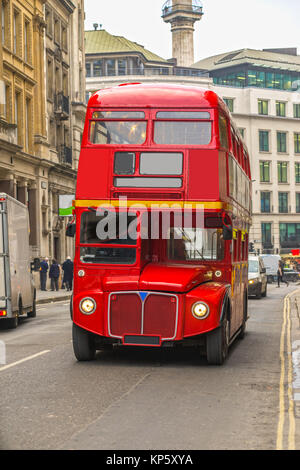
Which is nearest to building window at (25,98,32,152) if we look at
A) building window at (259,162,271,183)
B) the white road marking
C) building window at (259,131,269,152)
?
the white road marking

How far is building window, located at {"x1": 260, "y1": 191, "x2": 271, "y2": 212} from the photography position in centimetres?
10419

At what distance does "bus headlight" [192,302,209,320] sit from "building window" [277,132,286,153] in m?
96.5

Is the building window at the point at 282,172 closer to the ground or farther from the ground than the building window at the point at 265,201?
farther from the ground

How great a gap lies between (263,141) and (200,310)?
9537cm

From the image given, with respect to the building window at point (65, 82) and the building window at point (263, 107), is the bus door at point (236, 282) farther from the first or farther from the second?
the building window at point (263, 107)

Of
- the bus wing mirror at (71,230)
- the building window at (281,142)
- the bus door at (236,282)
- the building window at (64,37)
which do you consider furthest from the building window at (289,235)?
the bus wing mirror at (71,230)

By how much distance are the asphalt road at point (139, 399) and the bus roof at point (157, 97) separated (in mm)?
3988

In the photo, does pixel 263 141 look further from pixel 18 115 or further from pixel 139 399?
pixel 139 399

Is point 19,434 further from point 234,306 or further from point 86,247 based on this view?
point 234,306

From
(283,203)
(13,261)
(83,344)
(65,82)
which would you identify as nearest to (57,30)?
(65,82)

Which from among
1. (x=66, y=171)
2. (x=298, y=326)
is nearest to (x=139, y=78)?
(x=66, y=171)

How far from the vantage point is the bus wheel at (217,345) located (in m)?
12.7

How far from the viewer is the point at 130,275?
12742mm

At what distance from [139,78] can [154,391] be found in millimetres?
86225
